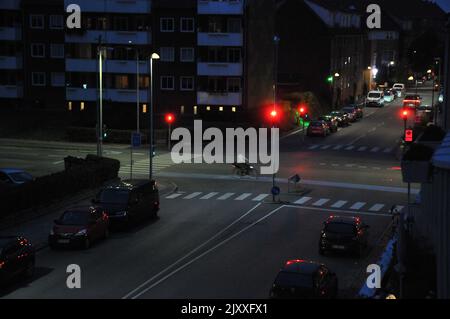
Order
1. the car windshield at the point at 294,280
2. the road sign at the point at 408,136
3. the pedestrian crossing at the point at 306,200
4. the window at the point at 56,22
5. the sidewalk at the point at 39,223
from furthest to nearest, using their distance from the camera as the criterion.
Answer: the window at the point at 56,22 → the road sign at the point at 408,136 → the pedestrian crossing at the point at 306,200 → the sidewalk at the point at 39,223 → the car windshield at the point at 294,280

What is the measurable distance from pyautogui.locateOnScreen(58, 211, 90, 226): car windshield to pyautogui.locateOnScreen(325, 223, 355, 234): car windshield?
9.55 m

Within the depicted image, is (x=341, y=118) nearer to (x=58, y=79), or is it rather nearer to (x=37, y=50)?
(x=58, y=79)

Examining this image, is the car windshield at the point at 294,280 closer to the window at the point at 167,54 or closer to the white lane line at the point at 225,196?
the white lane line at the point at 225,196

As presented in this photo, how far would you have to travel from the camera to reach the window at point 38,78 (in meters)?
77.6

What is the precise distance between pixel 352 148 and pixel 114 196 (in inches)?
1350

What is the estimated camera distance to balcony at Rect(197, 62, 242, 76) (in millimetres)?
72188

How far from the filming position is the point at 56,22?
249 feet

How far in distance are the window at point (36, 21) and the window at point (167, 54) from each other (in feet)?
41.1

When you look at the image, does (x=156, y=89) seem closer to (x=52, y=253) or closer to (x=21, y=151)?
(x=21, y=151)

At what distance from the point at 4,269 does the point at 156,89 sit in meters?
52.5

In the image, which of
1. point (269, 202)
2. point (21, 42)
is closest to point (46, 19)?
point (21, 42)

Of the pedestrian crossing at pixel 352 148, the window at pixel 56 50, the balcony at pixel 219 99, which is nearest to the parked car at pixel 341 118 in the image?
the balcony at pixel 219 99

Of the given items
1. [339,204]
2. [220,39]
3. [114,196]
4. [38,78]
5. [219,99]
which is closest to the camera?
[114,196]

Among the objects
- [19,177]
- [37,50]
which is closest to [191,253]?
[19,177]
